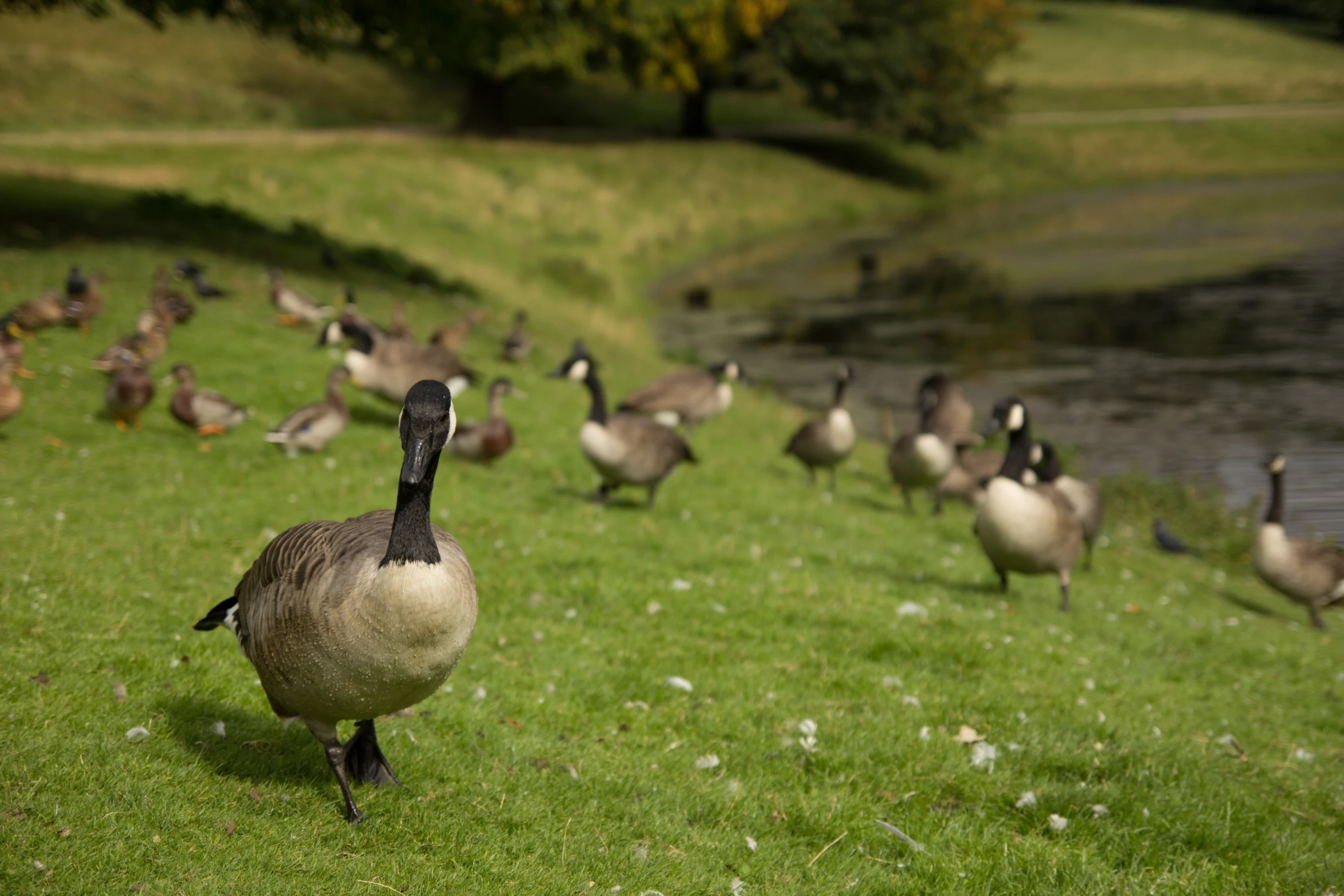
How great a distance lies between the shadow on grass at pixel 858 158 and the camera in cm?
7112

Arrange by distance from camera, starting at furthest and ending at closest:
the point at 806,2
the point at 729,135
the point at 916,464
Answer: the point at 729,135
the point at 806,2
the point at 916,464

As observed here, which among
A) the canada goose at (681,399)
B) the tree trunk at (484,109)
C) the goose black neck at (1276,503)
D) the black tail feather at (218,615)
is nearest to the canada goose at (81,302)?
the canada goose at (681,399)

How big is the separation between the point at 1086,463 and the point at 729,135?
54.4 m

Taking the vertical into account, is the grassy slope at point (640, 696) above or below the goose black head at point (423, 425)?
below

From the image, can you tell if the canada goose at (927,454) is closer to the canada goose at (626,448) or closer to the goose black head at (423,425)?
the canada goose at (626,448)

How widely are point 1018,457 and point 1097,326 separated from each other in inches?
1037

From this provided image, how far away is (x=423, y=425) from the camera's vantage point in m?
5.93

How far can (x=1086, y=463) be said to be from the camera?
75.4 feet

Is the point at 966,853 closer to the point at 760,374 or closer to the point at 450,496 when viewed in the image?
the point at 450,496

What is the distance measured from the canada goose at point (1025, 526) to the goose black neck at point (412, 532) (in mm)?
8673

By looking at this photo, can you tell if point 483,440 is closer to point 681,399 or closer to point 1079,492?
point 681,399

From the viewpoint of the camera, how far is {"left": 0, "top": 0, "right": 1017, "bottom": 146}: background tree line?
27953 millimetres

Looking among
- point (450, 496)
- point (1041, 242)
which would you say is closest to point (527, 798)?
point (450, 496)

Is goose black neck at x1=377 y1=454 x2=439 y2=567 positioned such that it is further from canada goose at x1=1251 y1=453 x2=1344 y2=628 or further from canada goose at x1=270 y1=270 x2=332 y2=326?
canada goose at x1=270 y1=270 x2=332 y2=326
